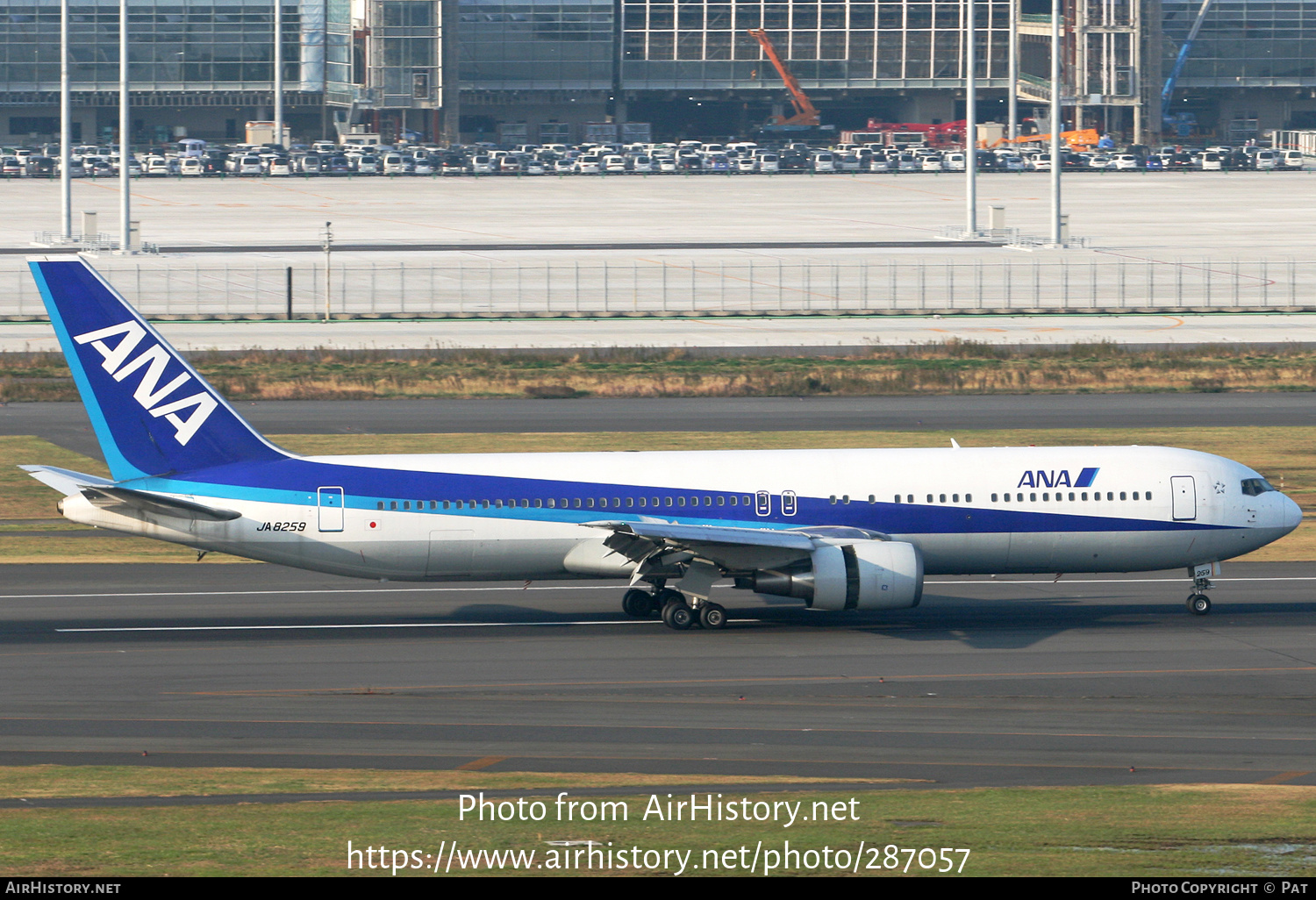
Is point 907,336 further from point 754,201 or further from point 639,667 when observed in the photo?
point 754,201

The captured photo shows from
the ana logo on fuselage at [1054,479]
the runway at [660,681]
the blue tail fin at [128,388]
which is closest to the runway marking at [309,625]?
the runway at [660,681]

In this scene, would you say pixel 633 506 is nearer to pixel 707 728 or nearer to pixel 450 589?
pixel 450 589

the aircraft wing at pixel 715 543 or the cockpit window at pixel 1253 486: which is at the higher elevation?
the cockpit window at pixel 1253 486

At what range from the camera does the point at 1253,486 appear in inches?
1665

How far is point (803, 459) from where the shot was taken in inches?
1623

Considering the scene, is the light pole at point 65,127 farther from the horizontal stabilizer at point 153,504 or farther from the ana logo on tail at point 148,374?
the horizontal stabilizer at point 153,504

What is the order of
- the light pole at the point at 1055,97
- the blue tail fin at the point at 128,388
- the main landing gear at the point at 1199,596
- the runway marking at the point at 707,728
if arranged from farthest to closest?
the light pole at the point at 1055,97
the main landing gear at the point at 1199,596
the blue tail fin at the point at 128,388
the runway marking at the point at 707,728

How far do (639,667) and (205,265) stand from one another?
99.2 meters

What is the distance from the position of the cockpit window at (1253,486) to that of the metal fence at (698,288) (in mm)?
65451

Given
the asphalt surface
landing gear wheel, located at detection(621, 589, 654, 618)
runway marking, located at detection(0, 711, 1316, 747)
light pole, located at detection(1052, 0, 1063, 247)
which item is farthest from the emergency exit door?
light pole, located at detection(1052, 0, 1063, 247)

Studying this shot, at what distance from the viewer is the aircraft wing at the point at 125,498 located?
37.5 m

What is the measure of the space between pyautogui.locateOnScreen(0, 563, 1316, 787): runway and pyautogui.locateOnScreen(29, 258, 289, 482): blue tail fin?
13.9 ft

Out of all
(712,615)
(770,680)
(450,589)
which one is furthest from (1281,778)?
(450,589)

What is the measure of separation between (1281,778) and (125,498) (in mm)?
24766
